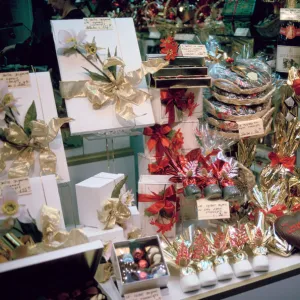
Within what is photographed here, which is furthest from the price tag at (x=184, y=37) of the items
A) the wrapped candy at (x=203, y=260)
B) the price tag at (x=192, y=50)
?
the wrapped candy at (x=203, y=260)

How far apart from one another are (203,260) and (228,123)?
22.3 inches

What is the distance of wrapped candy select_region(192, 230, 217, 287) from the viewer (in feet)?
4.54

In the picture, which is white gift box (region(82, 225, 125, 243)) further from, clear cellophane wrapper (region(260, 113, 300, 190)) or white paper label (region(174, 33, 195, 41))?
white paper label (region(174, 33, 195, 41))

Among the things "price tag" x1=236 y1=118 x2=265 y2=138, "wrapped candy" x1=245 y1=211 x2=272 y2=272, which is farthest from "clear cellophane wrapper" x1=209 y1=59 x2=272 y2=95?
"wrapped candy" x1=245 y1=211 x2=272 y2=272

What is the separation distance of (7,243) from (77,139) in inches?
29.0

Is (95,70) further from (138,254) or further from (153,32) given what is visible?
(153,32)

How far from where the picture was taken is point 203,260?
1.44 meters

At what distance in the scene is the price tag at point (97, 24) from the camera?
5.58 feet

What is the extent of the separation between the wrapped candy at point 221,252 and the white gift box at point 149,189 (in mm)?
214

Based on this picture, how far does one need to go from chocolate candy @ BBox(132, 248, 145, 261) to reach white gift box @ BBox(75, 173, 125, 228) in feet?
0.85

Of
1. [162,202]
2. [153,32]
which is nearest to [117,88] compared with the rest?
[162,202]

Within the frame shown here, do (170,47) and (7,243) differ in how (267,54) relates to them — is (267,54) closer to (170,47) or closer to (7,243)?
(170,47)

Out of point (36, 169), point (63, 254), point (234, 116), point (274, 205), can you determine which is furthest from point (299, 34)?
point (63, 254)

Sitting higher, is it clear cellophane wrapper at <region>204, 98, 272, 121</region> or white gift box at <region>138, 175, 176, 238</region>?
clear cellophane wrapper at <region>204, 98, 272, 121</region>
